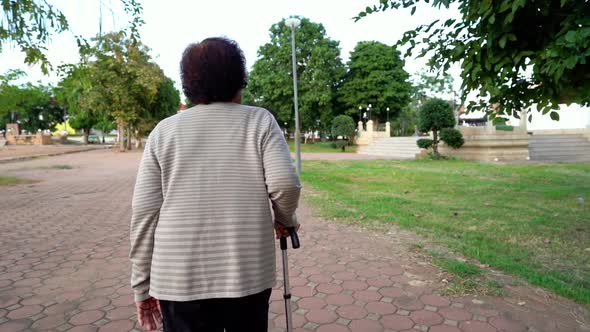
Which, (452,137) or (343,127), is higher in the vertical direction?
(343,127)

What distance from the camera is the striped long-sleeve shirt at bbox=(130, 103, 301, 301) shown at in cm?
147

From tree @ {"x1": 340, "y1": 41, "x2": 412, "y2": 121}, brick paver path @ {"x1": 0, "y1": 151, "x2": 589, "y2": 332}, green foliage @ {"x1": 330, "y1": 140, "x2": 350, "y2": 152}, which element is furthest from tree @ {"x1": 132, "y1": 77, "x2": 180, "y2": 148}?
brick paver path @ {"x1": 0, "y1": 151, "x2": 589, "y2": 332}

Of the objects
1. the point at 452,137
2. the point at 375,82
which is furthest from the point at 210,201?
the point at 375,82

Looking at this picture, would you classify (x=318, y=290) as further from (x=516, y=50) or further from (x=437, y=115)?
(x=437, y=115)

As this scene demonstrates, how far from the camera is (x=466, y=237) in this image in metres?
5.07

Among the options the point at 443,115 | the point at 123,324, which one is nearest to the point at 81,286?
the point at 123,324

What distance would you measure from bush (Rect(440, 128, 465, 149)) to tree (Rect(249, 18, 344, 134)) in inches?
686

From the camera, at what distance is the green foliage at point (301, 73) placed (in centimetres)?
3544

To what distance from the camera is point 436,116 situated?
18375 mm

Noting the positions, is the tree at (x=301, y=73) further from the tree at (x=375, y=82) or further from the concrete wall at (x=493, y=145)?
the concrete wall at (x=493, y=145)

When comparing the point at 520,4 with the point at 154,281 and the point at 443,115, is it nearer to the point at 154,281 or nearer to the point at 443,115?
the point at 154,281

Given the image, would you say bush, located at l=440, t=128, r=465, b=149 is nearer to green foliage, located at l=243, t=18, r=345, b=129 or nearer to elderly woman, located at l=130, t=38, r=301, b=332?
green foliage, located at l=243, t=18, r=345, b=129

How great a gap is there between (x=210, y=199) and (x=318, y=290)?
2.29 m

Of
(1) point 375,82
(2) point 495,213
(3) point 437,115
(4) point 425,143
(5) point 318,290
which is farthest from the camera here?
(1) point 375,82
